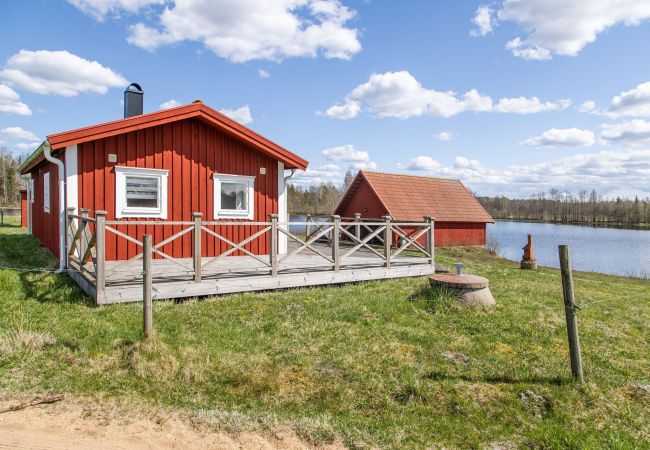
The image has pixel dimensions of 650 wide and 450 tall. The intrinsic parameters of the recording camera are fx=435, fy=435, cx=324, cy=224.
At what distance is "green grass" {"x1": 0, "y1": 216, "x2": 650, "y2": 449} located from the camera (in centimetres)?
382

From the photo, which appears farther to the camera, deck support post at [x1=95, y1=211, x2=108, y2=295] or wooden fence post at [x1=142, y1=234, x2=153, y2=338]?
deck support post at [x1=95, y1=211, x2=108, y2=295]

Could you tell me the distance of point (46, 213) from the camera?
12.0 metres

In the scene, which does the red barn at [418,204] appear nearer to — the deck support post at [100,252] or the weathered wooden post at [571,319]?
the deck support post at [100,252]

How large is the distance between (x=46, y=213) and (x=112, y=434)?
10647 millimetres

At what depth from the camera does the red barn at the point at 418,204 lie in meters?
22.0

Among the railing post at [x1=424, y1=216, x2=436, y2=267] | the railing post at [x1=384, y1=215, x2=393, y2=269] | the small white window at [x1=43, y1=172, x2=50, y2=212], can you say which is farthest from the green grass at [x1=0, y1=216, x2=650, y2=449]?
the small white window at [x1=43, y1=172, x2=50, y2=212]

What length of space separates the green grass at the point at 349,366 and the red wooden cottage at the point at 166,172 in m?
2.37

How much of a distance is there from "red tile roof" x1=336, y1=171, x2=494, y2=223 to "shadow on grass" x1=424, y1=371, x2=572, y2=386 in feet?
53.2

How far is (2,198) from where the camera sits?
198 feet

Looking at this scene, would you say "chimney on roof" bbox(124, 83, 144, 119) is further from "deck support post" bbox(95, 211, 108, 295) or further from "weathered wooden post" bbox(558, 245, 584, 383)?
"weathered wooden post" bbox(558, 245, 584, 383)

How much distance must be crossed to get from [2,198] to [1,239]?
57471mm

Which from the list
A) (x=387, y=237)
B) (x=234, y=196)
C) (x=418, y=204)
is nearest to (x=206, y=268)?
(x=234, y=196)

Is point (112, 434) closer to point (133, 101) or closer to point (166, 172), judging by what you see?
point (166, 172)

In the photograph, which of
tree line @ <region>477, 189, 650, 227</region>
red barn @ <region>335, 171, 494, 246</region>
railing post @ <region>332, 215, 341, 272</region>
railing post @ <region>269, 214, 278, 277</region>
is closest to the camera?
railing post @ <region>269, 214, 278, 277</region>
